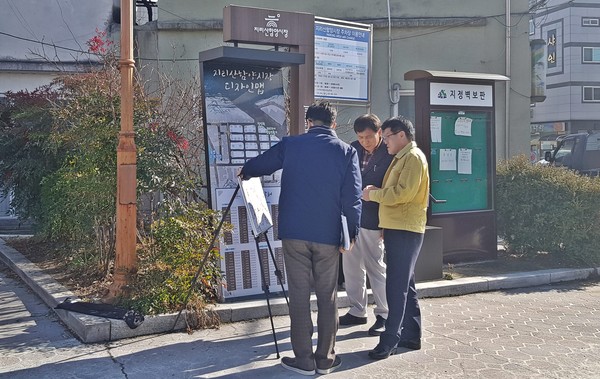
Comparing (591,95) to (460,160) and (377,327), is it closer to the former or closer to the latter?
(460,160)

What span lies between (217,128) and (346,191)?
87.9 inches

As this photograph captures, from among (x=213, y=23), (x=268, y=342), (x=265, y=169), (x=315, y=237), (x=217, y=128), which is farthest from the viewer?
(x=213, y=23)

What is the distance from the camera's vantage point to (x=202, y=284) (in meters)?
6.30

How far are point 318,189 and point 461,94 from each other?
15.8 feet

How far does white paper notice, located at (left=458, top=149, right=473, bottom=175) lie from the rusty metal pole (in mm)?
4803

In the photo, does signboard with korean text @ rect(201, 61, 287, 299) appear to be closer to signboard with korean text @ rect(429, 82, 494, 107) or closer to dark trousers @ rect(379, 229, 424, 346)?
dark trousers @ rect(379, 229, 424, 346)

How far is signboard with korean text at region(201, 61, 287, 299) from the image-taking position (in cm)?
665

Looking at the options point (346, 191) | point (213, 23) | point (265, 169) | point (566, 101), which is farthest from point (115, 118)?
point (566, 101)

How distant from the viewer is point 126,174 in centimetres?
614

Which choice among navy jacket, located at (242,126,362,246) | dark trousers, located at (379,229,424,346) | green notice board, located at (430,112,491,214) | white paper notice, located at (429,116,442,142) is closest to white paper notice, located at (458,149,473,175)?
green notice board, located at (430,112,491,214)

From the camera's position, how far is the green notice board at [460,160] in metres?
8.91

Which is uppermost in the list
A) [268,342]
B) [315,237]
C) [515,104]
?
[515,104]

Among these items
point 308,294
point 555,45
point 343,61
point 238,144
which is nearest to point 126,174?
point 238,144

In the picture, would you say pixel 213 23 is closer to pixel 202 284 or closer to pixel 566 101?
pixel 202 284
